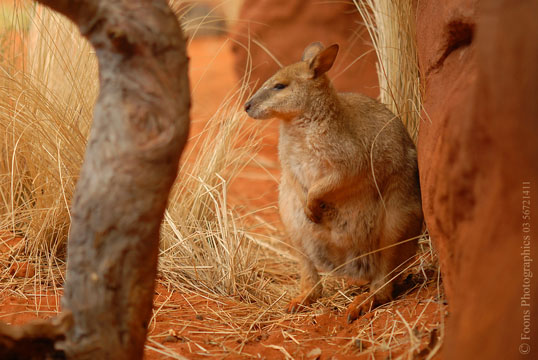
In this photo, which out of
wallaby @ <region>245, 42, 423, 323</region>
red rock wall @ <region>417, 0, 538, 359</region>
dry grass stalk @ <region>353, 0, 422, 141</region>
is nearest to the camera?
red rock wall @ <region>417, 0, 538, 359</region>

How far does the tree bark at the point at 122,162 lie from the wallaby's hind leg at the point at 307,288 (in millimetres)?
1712

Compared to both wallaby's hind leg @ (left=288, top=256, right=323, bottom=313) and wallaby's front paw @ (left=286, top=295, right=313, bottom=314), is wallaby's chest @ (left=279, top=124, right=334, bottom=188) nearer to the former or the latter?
wallaby's hind leg @ (left=288, top=256, right=323, bottom=313)

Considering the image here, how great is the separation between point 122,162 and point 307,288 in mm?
2094

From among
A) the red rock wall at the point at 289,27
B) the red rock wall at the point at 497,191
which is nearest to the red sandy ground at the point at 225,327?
the red rock wall at the point at 497,191

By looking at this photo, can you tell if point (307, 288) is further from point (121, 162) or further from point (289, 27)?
point (289, 27)

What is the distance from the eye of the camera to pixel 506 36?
1.72 metres

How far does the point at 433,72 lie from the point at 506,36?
1.35m

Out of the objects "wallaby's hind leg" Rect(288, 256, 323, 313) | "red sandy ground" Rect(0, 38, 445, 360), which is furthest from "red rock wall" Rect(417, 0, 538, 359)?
"wallaby's hind leg" Rect(288, 256, 323, 313)

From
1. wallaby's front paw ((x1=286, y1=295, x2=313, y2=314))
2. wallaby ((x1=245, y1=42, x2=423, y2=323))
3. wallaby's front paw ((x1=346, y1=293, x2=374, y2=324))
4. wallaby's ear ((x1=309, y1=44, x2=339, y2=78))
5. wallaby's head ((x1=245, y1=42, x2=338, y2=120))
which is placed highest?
wallaby's ear ((x1=309, y1=44, x2=339, y2=78))

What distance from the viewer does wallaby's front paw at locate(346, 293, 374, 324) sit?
3.37 meters

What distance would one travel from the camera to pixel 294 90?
146 inches

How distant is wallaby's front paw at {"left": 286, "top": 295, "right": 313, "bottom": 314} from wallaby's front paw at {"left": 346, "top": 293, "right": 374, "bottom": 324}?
0.29 meters

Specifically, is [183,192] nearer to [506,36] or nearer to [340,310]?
[340,310]

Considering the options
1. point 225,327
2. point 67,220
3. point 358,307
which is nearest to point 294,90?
point 358,307
